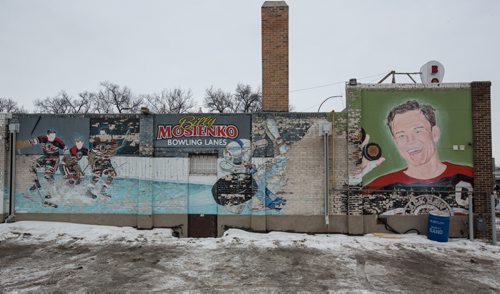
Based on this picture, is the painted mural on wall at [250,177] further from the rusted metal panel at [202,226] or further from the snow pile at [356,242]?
the snow pile at [356,242]

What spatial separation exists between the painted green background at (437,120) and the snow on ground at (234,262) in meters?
2.68

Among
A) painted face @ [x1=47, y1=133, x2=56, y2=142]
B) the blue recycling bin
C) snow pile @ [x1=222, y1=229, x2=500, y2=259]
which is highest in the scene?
painted face @ [x1=47, y1=133, x2=56, y2=142]

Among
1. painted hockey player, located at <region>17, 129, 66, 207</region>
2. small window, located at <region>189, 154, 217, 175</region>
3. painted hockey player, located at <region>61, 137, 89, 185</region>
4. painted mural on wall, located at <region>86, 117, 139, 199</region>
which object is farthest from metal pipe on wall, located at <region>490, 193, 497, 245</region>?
painted hockey player, located at <region>17, 129, 66, 207</region>

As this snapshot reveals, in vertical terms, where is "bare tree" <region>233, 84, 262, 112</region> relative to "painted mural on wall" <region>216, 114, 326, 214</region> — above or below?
above

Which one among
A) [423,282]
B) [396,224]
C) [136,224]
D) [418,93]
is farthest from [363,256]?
[136,224]

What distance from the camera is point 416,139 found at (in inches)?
372

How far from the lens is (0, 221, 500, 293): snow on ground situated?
5855mm

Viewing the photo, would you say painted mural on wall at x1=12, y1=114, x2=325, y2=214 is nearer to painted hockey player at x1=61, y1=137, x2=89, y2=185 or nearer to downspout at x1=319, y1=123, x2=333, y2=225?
painted hockey player at x1=61, y1=137, x2=89, y2=185

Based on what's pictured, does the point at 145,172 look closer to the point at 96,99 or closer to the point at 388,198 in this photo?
the point at 388,198

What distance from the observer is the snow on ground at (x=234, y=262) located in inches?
231

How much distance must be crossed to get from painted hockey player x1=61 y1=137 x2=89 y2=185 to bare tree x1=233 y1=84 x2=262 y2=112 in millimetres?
43071

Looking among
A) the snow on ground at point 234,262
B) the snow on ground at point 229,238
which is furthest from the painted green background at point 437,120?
the snow on ground at point 234,262

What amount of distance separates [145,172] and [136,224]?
6.13ft

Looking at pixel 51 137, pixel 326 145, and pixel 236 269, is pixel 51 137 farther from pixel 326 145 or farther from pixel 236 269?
pixel 326 145
